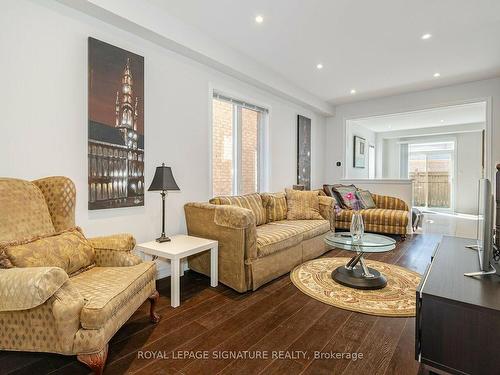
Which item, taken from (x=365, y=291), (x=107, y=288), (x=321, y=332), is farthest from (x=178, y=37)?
(x=365, y=291)

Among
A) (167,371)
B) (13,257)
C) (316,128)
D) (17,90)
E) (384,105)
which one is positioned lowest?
(167,371)

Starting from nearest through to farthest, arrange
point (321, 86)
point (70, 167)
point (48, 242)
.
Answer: point (48, 242) < point (70, 167) < point (321, 86)

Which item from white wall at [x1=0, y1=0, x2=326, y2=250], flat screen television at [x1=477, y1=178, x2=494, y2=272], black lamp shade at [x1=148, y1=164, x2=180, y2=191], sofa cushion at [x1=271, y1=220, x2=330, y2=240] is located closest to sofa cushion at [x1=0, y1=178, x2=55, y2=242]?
white wall at [x1=0, y1=0, x2=326, y2=250]

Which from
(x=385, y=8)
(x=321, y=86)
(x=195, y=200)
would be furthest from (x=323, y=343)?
(x=321, y=86)

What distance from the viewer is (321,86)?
4.98 metres

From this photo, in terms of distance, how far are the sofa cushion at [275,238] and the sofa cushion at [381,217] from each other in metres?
1.91

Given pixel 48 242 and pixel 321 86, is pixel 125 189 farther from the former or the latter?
pixel 321 86

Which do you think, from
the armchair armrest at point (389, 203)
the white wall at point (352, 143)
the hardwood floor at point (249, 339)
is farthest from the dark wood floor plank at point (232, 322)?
the white wall at point (352, 143)

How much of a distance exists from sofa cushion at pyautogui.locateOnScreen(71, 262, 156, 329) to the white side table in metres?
0.29

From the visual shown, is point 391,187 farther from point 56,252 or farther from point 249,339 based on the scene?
point 56,252

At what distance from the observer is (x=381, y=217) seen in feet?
15.7

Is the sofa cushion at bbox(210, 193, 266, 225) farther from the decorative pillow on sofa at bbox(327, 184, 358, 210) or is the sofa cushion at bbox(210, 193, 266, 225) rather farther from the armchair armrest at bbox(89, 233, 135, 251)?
the decorative pillow on sofa at bbox(327, 184, 358, 210)

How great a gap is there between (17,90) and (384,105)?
19.1ft

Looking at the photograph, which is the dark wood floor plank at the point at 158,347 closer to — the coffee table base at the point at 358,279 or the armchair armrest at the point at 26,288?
the armchair armrest at the point at 26,288
